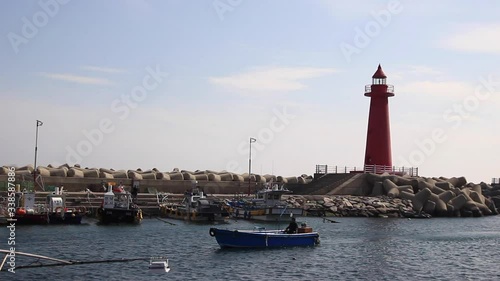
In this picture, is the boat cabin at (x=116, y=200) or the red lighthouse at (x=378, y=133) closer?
the boat cabin at (x=116, y=200)

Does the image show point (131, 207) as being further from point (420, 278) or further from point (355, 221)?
point (420, 278)

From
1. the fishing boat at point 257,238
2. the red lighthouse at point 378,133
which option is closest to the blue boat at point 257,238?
the fishing boat at point 257,238

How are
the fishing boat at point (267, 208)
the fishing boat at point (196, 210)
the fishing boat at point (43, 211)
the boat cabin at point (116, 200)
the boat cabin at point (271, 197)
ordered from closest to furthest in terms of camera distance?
the fishing boat at point (43, 211) < the boat cabin at point (116, 200) < the fishing boat at point (196, 210) < the fishing boat at point (267, 208) < the boat cabin at point (271, 197)

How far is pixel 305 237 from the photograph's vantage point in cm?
4131

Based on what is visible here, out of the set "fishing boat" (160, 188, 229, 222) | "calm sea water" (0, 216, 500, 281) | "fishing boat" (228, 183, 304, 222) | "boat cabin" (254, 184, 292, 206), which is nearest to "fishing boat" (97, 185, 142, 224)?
"calm sea water" (0, 216, 500, 281)

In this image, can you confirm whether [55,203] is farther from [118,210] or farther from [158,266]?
[158,266]

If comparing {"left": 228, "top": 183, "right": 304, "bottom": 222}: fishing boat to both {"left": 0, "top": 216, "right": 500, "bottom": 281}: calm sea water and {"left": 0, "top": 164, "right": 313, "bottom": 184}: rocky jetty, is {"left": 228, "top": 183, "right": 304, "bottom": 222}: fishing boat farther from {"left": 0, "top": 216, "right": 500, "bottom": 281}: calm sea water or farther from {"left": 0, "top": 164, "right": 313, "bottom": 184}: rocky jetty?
{"left": 0, "top": 164, "right": 313, "bottom": 184}: rocky jetty

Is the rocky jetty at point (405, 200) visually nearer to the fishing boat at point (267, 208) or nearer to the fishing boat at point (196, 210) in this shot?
the fishing boat at point (267, 208)

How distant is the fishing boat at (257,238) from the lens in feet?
130

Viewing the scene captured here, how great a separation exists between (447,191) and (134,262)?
45.8m

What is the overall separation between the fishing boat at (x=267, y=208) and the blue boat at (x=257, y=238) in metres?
14.7

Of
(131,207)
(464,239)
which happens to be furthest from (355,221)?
(131,207)

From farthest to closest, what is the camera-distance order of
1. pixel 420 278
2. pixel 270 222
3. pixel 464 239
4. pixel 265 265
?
1. pixel 270 222
2. pixel 464 239
3. pixel 265 265
4. pixel 420 278

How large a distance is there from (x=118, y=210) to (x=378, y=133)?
31040 millimetres
